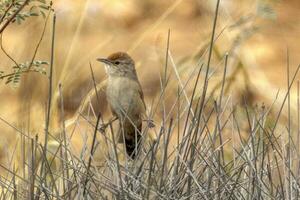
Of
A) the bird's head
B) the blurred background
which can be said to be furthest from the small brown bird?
the blurred background

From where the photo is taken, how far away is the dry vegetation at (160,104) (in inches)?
107

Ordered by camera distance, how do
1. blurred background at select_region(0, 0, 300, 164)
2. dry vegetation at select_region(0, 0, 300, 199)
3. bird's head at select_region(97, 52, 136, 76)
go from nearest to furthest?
1. dry vegetation at select_region(0, 0, 300, 199)
2. bird's head at select_region(97, 52, 136, 76)
3. blurred background at select_region(0, 0, 300, 164)

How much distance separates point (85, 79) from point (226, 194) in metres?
3.44

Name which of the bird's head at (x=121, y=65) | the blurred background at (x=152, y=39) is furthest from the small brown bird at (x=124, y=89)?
the blurred background at (x=152, y=39)

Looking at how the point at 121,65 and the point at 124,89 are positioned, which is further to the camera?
the point at 121,65

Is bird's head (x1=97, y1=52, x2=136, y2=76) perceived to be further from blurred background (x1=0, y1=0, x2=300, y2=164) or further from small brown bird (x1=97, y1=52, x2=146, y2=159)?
blurred background (x1=0, y1=0, x2=300, y2=164)

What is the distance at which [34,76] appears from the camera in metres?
4.95

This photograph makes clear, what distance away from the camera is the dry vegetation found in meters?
2.73

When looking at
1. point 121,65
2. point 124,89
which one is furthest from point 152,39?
point 124,89

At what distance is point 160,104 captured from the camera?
15.8ft

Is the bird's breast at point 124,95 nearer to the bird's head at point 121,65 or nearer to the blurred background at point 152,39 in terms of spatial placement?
the bird's head at point 121,65

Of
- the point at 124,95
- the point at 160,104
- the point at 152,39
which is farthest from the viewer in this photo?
the point at 152,39

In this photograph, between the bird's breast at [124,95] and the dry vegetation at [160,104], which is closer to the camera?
the dry vegetation at [160,104]

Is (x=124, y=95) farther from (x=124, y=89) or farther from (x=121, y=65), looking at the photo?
(x=121, y=65)
